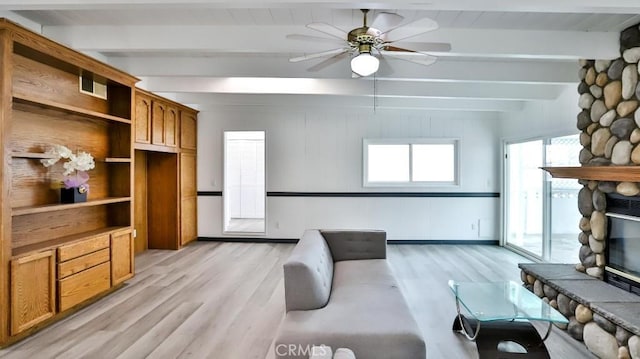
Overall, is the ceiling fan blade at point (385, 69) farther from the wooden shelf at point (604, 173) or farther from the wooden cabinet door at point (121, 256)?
the wooden cabinet door at point (121, 256)

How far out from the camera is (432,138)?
6348 millimetres

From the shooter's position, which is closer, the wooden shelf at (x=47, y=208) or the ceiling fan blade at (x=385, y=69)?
the wooden shelf at (x=47, y=208)

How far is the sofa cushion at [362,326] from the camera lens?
192 cm

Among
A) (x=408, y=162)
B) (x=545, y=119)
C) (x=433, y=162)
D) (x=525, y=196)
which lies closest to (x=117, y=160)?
(x=408, y=162)

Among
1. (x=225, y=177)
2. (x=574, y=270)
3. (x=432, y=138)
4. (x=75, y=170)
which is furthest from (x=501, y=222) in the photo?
(x=75, y=170)

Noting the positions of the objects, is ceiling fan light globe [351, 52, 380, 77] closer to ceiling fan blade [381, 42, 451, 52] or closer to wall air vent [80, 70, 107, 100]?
ceiling fan blade [381, 42, 451, 52]

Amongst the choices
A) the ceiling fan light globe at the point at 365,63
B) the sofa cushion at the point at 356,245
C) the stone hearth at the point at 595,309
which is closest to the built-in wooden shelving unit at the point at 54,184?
the sofa cushion at the point at 356,245

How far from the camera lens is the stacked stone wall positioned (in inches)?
114

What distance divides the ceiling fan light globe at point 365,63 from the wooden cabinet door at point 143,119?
11.3ft

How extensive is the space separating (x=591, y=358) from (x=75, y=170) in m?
4.81

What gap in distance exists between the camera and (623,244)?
308cm

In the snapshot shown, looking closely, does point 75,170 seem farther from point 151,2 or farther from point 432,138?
point 432,138

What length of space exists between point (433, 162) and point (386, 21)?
4595mm

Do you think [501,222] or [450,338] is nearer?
[450,338]
